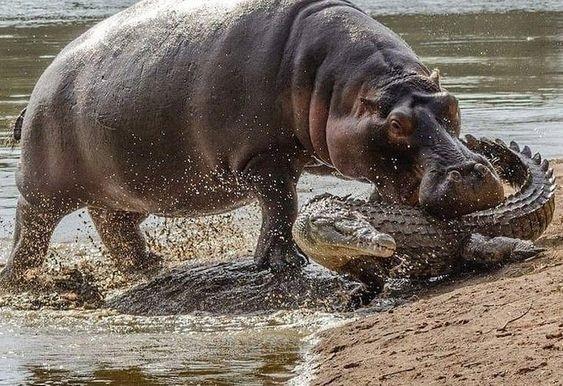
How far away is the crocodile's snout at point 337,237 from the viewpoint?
560 cm

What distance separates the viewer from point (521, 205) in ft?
21.2

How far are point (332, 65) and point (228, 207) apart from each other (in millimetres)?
1120

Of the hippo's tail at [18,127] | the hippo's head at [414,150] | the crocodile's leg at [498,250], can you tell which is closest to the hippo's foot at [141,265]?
the hippo's tail at [18,127]

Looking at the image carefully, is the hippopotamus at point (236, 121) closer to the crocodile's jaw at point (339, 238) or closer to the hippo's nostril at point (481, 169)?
the hippo's nostril at point (481, 169)

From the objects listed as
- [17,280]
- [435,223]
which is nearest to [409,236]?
[435,223]

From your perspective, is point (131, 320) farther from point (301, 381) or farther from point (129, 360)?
point (301, 381)

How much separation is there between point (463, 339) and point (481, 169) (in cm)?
142

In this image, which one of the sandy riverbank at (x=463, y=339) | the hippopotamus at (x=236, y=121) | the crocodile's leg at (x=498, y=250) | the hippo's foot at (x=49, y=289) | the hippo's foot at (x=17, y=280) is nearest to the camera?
the sandy riverbank at (x=463, y=339)

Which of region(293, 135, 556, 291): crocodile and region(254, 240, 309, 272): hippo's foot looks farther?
region(254, 240, 309, 272): hippo's foot

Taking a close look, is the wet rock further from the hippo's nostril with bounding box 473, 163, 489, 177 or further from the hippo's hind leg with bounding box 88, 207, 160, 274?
the hippo's hind leg with bounding box 88, 207, 160, 274

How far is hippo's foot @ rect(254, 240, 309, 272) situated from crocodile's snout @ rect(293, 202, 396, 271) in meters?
0.62

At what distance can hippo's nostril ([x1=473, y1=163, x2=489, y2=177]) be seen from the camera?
5.91 metres

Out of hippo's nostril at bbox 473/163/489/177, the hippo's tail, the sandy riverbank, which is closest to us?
the sandy riverbank

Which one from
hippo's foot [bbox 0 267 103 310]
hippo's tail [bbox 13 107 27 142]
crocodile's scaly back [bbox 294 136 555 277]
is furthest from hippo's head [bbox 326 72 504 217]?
hippo's tail [bbox 13 107 27 142]
